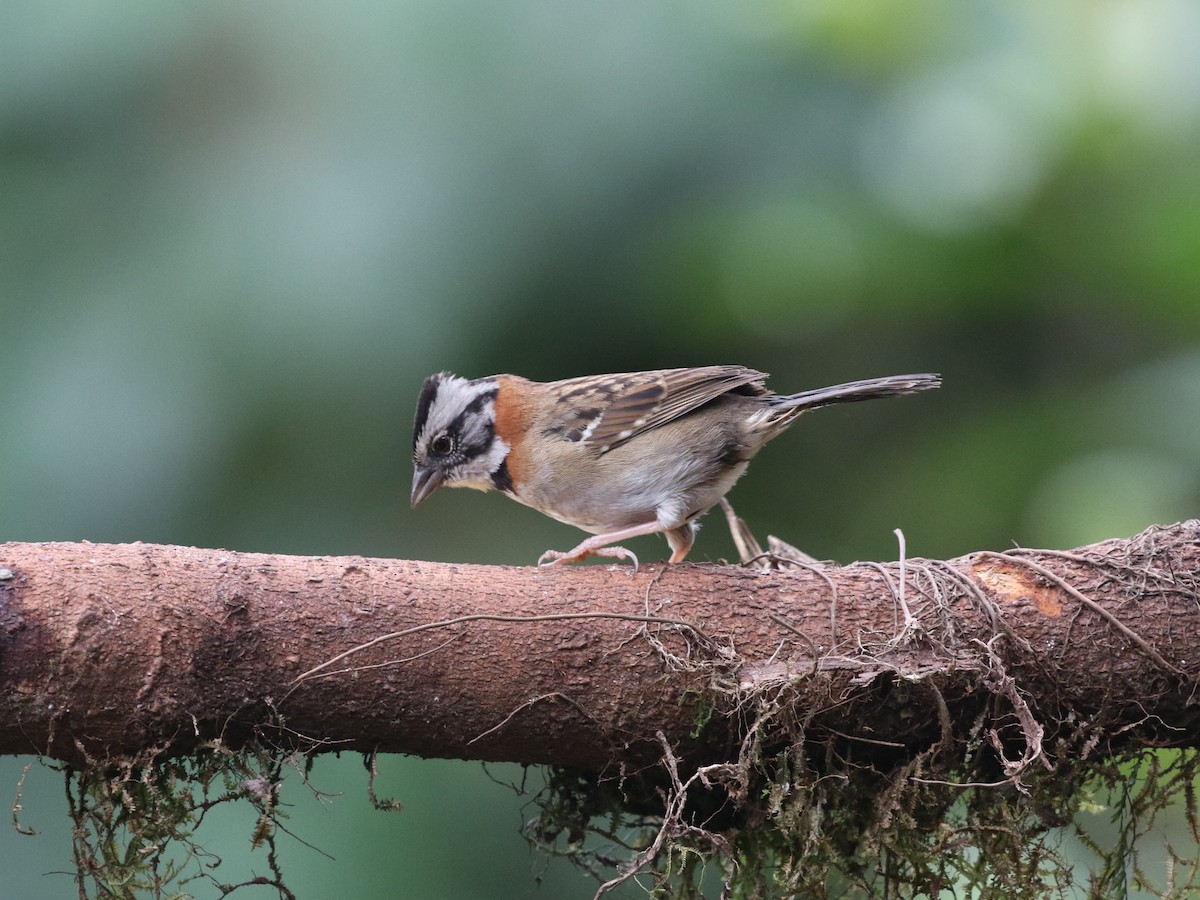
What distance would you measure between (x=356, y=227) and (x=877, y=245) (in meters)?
2.46

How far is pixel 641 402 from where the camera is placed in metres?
4.14

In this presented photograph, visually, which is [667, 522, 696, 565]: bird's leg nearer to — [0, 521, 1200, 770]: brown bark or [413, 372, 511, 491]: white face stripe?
[413, 372, 511, 491]: white face stripe

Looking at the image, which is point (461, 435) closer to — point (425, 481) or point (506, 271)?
point (425, 481)

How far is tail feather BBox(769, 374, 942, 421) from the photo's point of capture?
3.90 meters

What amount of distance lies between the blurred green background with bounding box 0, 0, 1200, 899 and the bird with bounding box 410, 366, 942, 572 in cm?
147

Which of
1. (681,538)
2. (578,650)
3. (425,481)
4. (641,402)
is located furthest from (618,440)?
(578,650)

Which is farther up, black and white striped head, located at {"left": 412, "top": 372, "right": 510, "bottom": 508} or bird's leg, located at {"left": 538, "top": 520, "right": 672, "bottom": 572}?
black and white striped head, located at {"left": 412, "top": 372, "right": 510, "bottom": 508}

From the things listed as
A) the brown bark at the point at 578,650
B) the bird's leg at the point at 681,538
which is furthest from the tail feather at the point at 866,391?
Result: the brown bark at the point at 578,650

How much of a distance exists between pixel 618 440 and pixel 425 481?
75 centimetres

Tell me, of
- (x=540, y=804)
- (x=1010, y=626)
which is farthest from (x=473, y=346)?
(x=1010, y=626)

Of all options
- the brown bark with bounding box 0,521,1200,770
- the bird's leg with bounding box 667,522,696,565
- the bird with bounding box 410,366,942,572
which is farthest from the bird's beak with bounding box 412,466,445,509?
the brown bark with bounding box 0,521,1200,770

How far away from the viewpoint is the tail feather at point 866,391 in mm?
3904

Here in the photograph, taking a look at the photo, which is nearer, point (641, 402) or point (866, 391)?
point (866, 391)

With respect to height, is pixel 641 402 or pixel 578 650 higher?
pixel 641 402
